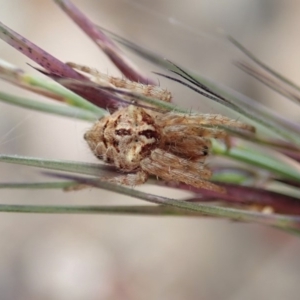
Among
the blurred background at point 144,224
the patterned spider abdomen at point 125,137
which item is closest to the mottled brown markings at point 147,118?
the patterned spider abdomen at point 125,137

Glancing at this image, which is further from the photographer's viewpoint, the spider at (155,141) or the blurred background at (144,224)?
the blurred background at (144,224)

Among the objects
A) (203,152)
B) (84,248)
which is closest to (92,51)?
(84,248)

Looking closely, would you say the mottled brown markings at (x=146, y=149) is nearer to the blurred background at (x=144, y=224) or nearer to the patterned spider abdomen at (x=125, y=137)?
the patterned spider abdomen at (x=125, y=137)

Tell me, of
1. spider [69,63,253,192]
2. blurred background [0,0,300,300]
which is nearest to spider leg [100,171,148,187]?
spider [69,63,253,192]

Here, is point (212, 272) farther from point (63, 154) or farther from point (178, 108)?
point (178, 108)

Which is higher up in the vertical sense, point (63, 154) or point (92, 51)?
point (92, 51)

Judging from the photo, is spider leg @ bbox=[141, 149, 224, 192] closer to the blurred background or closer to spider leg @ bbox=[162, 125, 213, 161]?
spider leg @ bbox=[162, 125, 213, 161]
